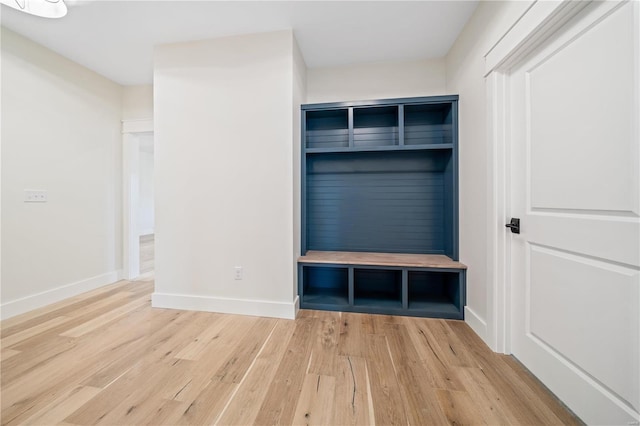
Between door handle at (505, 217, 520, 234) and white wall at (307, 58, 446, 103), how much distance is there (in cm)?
163

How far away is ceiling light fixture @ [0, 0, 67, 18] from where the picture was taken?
5.37 ft

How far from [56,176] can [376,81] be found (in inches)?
142

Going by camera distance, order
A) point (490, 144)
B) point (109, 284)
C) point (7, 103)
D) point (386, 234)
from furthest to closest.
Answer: point (109, 284) < point (386, 234) < point (7, 103) < point (490, 144)

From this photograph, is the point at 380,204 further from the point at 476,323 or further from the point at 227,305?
the point at 227,305

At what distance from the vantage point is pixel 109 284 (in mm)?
3018

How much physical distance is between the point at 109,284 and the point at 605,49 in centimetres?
468

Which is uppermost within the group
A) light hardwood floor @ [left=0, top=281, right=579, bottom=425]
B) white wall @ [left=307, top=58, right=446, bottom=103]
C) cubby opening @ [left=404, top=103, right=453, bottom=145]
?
white wall @ [left=307, top=58, right=446, bottom=103]

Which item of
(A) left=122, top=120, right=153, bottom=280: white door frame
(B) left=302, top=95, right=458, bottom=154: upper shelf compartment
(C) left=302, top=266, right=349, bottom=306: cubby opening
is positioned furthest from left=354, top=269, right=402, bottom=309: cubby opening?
(A) left=122, top=120, right=153, bottom=280: white door frame

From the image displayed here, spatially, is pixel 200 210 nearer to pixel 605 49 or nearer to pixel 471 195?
pixel 471 195

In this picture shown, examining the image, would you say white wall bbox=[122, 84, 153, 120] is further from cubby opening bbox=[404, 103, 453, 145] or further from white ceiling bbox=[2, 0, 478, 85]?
cubby opening bbox=[404, 103, 453, 145]

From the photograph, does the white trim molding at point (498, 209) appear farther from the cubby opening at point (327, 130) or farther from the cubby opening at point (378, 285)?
the cubby opening at point (327, 130)

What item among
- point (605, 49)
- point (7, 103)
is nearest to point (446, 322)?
point (605, 49)

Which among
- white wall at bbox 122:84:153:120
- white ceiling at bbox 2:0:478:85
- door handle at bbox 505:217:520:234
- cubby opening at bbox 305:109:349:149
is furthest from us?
white wall at bbox 122:84:153:120

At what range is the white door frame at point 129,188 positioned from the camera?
319cm
